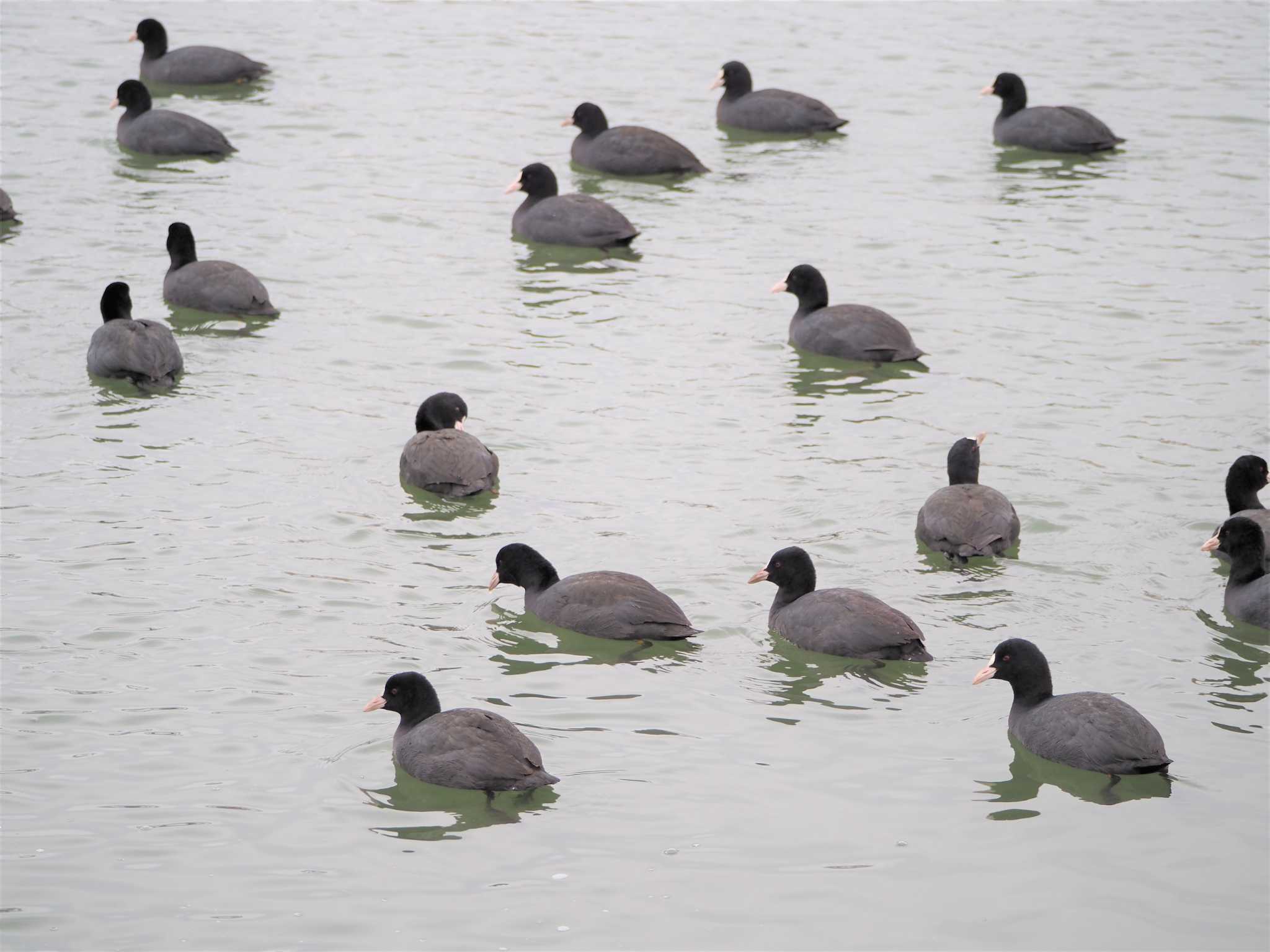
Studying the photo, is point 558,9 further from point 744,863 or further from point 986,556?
point 744,863

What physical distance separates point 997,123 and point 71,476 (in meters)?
14.2

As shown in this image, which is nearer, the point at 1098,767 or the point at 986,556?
the point at 1098,767

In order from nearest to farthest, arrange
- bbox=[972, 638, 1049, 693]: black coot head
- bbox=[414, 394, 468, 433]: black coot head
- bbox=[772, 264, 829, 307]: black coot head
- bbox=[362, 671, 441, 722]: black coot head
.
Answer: bbox=[362, 671, 441, 722]: black coot head < bbox=[972, 638, 1049, 693]: black coot head < bbox=[414, 394, 468, 433]: black coot head < bbox=[772, 264, 829, 307]: black coot head

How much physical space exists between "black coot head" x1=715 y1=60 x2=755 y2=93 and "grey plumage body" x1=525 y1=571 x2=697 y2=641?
1343 centimetres

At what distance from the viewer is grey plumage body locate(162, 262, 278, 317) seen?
16.8 m

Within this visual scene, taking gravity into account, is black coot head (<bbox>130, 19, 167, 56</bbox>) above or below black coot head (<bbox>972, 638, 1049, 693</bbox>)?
above

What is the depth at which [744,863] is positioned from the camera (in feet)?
29.4

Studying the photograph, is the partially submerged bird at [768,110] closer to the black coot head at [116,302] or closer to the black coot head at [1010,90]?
the black coot head at [1010,90]

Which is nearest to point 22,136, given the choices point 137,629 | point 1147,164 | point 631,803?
point 137,629

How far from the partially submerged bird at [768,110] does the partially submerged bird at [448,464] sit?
10.8 meters

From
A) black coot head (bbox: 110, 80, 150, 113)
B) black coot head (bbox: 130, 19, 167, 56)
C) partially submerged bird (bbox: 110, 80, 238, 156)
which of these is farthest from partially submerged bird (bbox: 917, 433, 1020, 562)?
black coot head (bbox: 130, 19, 167, 56)

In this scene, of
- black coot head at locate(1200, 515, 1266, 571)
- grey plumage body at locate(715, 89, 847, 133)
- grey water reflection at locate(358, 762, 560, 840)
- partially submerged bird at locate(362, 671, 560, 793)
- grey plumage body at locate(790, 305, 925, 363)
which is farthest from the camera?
grey plumage body at locate(715, 89, 847, 133)

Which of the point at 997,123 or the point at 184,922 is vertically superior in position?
the point at 997,123

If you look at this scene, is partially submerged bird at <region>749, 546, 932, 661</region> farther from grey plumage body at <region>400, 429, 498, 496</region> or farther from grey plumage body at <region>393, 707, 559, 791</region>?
grey plumage body at <region>400, 429, 498, 496</region>
